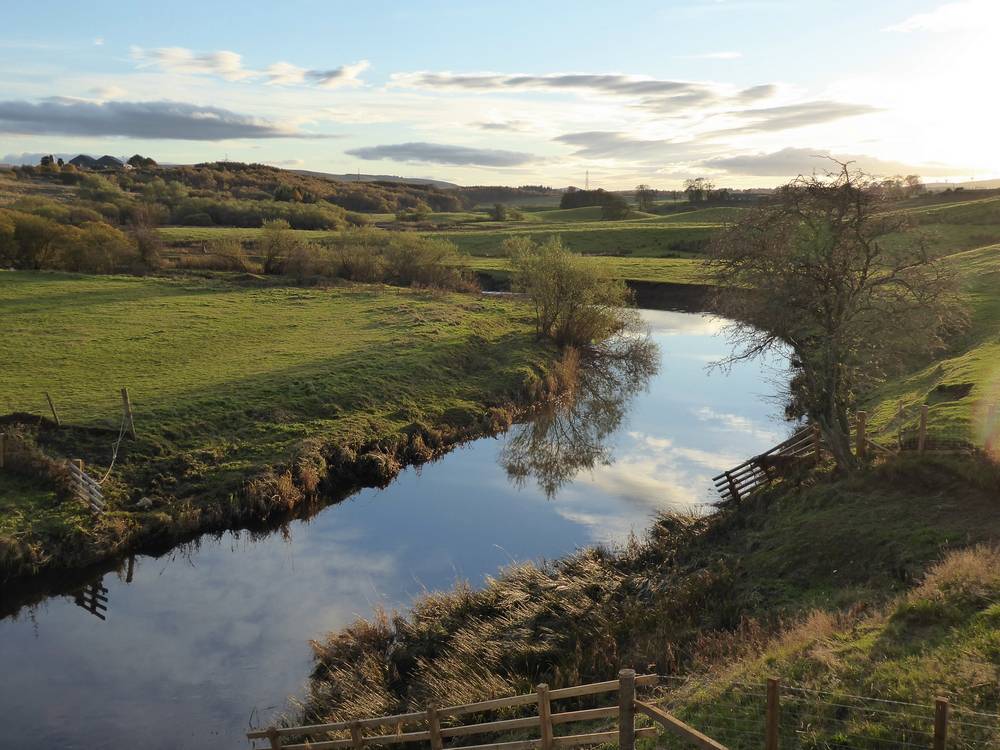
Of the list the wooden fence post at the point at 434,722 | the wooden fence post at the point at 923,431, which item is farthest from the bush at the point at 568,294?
the wooden fence post at the point at 434,722

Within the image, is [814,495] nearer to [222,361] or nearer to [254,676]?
[254,676]

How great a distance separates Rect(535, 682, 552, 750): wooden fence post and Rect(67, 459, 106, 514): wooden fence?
18.5 metres

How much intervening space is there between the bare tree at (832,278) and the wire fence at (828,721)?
1193 centimetres

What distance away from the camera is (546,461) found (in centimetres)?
3253

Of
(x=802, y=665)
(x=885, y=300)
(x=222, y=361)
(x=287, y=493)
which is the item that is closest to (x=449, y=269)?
(x=222, y=361)

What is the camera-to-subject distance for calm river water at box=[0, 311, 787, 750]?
15797 mm

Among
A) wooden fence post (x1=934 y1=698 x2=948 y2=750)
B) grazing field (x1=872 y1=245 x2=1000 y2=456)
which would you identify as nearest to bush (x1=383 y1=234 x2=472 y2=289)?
grazing field (x1=872 y1=245 x2=1000 y2=456)

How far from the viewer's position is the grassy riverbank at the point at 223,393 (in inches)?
938

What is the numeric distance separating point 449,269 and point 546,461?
41.8 m

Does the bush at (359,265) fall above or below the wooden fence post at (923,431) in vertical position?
above

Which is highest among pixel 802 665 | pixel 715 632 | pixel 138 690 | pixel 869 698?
pixel 869 698

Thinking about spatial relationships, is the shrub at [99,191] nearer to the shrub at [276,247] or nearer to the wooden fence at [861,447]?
the shrub at [276,247]

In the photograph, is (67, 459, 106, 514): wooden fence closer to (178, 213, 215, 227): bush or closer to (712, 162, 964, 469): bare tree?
(712, 162, 964, 469): bare tree

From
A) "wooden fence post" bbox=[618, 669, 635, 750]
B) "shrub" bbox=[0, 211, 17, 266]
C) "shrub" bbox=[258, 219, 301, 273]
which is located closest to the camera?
"wooden fence post" bbox=[618, 669, 635, 750]
